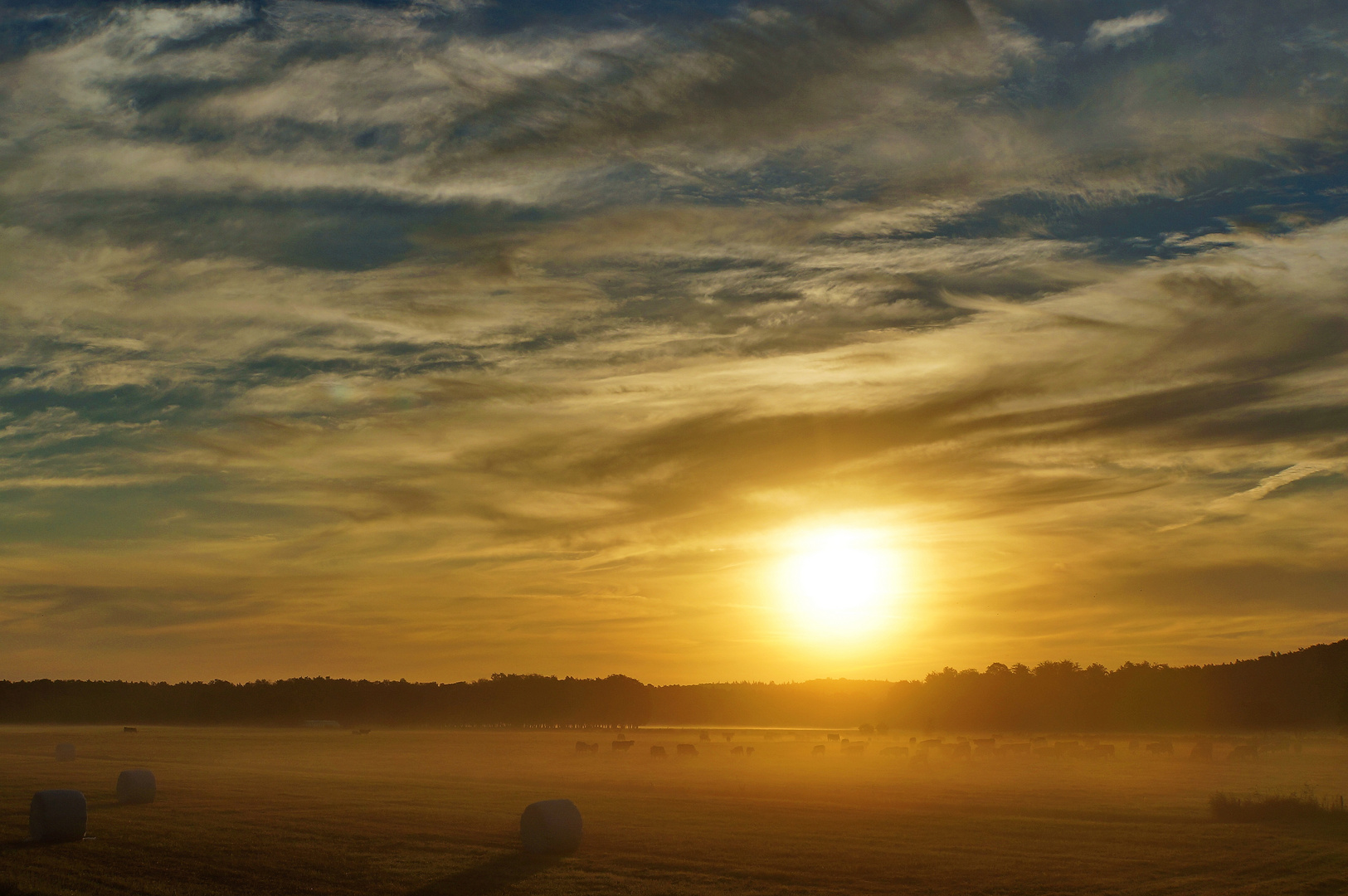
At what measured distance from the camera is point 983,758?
92500 millimetres

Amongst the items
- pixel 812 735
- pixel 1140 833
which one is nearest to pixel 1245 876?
pixel 1140 833

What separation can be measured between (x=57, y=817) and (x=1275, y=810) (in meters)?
44.0

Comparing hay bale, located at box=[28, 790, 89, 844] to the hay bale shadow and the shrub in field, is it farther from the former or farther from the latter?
the shrub in field

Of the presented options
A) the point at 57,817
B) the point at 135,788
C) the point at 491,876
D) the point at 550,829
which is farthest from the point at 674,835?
the point at 135,788

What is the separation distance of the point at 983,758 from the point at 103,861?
7922 centimetres

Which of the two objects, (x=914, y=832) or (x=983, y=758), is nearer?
(x=914, y=832)

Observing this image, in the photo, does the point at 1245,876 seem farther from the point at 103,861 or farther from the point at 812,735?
the point at 812,735

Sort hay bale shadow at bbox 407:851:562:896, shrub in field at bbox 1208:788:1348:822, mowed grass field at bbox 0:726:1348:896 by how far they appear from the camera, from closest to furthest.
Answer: hay bale shadow at bbox 407:851:562:896, mowed grass field at bbox 0:726:1348:896, shrub in field at bbox 1208:788:1348:822

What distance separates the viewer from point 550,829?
30922mm

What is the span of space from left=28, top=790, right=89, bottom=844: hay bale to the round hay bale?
13492 millimetres

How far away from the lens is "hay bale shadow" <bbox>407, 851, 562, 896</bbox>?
24734 mm

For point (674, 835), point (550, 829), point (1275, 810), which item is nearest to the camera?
point (550, 829)

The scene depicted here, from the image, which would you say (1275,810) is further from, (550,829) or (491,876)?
(491,876)

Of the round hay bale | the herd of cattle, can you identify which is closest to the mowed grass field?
the round hay bale
